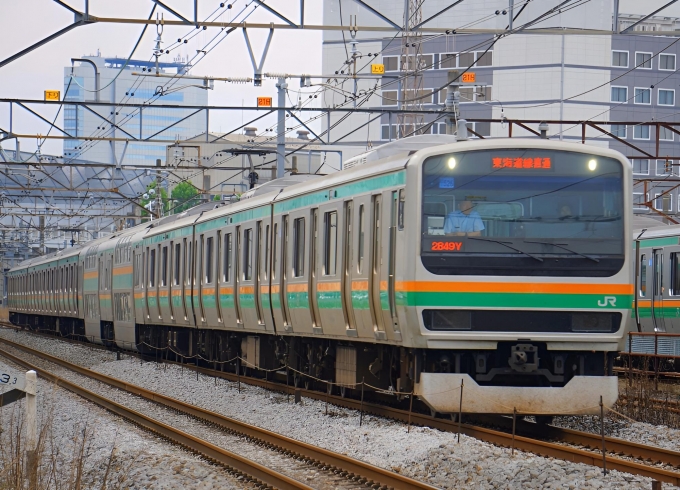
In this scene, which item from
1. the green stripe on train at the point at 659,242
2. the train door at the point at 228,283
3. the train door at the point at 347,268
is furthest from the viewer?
the green stripe on train at the point at 659,242

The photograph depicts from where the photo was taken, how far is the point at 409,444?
35.4 feet

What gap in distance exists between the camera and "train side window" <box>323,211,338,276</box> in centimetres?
1403

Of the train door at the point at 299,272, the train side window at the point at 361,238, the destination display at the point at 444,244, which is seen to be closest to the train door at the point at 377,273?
the train side window at the point at 361,238

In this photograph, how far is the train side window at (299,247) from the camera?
15.3 metres

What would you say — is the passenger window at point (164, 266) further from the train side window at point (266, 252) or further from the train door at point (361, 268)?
the train door at point (361, 268)

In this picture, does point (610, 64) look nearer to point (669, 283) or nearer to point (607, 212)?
point (669, 283)

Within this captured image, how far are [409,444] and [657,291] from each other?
40.3 ft

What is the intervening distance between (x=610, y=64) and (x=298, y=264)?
6043 cm

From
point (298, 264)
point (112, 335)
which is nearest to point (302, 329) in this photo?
point (298, 264)

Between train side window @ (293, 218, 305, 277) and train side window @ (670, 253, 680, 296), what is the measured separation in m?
8.65

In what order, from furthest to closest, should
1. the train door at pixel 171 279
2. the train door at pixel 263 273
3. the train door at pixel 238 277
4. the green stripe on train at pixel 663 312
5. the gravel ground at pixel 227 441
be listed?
1. the train door at pixel 171 279
2. the green stripe on train at pixel 663 312
3. the train door at pixel 238 277
4. the train door at pixel 263 273
5. the gravel ground at pixel 227 441

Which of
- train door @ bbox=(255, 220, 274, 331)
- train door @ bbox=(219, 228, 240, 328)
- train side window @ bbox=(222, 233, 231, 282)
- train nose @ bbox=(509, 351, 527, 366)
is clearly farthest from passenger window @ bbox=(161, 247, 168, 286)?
train nose @ bbox=(509, 351, 527, 366)

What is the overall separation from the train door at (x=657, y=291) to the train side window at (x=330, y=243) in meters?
9.59

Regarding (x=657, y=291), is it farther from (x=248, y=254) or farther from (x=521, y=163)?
(x=521, y=163)
